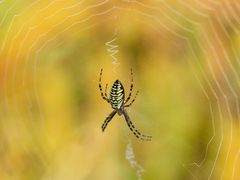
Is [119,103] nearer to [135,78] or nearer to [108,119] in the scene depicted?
[108,119]

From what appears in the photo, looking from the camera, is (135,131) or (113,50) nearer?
(113,50)

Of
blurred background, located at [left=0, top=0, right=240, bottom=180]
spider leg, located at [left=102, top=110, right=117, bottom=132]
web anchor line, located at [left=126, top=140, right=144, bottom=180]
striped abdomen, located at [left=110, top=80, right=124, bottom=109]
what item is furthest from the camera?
striped abdomen, located at [left=110, top=80, right=124, bottom=109]

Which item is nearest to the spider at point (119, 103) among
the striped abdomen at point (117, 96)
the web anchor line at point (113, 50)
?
the striped abdomen at point (117, 96)

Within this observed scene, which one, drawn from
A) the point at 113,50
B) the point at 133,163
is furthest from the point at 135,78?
the point at 133,163

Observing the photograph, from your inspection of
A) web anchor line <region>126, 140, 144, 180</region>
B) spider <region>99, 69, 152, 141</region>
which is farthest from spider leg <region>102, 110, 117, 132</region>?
web anchor line <region>126, 140, 144, 180</region>

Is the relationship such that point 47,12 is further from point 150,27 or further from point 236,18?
point 236,18

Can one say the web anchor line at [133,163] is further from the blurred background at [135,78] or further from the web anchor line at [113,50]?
the web anchor line at [113,50]

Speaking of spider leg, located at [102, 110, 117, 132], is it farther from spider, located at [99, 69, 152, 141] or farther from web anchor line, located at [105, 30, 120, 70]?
web anchor line, located at [105, 30, 120, 70]
